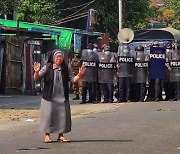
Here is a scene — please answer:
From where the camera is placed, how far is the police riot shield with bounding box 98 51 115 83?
56.5ft

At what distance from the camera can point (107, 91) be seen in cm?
1741

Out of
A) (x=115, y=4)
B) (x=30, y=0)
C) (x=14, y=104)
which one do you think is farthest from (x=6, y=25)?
(x=115, y=4)

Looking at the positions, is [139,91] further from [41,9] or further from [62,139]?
[41,9]

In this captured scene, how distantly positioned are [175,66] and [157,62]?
634 mm

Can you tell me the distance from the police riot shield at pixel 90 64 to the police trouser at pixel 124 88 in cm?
93

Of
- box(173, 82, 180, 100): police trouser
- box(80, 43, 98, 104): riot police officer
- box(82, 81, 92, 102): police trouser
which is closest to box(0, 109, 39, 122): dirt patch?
box(82, 81, 92, 102): police trouser

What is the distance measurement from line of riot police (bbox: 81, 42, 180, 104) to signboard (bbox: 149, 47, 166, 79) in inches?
1.3

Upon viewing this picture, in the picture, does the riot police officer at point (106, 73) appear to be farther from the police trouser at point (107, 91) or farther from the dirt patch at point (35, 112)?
the dirt patch at point (35, 112)

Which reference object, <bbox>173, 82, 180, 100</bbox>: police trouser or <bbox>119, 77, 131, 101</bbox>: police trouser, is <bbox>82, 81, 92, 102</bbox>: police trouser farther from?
<bbox>173, 82, 180, 100</bbox>: police trouser

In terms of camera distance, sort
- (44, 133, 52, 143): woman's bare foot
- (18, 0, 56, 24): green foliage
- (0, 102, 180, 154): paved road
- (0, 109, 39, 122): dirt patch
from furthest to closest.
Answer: (18, 0, 56, 24): green foliage → (0, 109, 39, 122): dirt patch → (44, 133, 52, 143): woman's bare foot → (0, 102, 180, 154): paved road

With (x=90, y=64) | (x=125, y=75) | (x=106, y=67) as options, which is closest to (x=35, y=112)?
(x=90, y=64)

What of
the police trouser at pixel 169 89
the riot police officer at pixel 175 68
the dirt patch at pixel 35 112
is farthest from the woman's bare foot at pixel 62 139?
the police trouser at pixel 169 89

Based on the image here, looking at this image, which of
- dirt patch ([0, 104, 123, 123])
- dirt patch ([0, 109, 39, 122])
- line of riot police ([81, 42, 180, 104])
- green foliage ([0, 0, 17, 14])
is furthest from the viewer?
green foliage ([0, 0, 17, 14])

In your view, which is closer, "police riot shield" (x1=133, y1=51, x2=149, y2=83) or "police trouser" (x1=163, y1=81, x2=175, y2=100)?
"police riot shield" (x1=133, y1=51, x2=149, y2=83)
